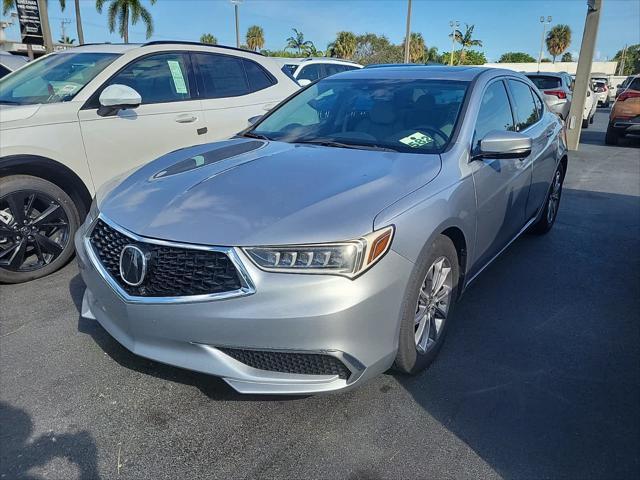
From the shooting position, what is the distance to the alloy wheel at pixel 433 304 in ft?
8.64

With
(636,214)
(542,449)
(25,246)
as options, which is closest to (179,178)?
(25,246)

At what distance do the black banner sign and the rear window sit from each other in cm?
1226

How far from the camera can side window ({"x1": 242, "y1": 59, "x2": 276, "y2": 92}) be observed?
562 centimetres

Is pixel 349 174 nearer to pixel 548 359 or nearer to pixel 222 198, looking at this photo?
pixel 222 198

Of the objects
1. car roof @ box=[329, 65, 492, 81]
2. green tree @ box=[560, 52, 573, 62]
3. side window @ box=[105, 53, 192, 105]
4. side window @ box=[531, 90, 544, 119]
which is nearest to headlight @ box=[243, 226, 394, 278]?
car roof @ box=[329, 65, 492, 81]

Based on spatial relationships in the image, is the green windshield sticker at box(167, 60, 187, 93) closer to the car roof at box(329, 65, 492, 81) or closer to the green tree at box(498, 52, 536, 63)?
the car roof at box(329, 65, 492, 81)

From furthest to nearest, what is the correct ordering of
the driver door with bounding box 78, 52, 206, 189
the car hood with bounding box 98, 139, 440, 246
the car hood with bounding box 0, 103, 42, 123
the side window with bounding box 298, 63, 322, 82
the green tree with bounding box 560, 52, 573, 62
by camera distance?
the green tree with bounding box 560, 52, 573, 62, the side window with bounding box 298, 63, 322, 82, the driver door with bounding box 78, 52, 206, 189, the car hood with bounding box 0, 103, 42, 123, the car hood with bounding box 98, 139, 440, 246

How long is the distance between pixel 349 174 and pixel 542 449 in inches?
61.1

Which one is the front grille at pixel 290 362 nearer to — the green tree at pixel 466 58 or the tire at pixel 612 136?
the tire at pixel 612 136

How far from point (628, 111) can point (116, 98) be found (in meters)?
11.8

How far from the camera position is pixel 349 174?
2.58 m

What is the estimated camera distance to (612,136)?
12531 mm

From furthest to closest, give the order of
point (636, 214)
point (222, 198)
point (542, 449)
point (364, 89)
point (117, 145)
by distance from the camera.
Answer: point (636, 214) < point (117, 145) < point (364, 89) < point (222, 198) < point (542, 449)

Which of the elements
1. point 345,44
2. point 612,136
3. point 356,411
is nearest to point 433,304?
point 356,411
